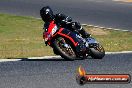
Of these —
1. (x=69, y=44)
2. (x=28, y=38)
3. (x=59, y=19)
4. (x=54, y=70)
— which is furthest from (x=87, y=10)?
(x=54, y=70)

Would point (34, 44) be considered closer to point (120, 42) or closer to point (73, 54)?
point (120, 42)

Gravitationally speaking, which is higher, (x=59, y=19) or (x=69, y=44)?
(x=59, y=19)

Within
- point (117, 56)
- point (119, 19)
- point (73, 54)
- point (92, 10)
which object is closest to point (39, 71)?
point (73, 54)

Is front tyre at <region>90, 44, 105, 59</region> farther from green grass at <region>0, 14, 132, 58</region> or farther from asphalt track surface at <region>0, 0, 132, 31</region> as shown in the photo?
asphalt track surface at <region>0, 0, 132, 31</region>

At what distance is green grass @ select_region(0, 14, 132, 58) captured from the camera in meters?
15.6

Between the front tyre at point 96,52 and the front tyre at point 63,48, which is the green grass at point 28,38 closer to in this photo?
the front tyre at point 63,48

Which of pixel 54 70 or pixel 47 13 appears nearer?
pixel 54 70

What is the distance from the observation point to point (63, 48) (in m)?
13.6

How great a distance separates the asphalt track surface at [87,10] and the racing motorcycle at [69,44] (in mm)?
10078

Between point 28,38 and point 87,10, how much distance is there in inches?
431

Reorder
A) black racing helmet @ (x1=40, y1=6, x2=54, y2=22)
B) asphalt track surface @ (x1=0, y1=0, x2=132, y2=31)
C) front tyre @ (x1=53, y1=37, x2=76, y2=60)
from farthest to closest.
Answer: asphalt track surface @ (x1=0, y1=0, x2=132, y2=31), black racing helmet @ (x1=40, y1=6, x2=54, y2=22), front tyre @ (x1=53, y1=37, x2=76, y2=60)

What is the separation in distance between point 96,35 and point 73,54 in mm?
7510

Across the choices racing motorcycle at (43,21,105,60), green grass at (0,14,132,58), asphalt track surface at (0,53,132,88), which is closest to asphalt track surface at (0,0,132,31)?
green grass at (0,14,132,58)

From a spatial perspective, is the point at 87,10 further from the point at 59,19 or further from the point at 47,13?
the point at 47,13
